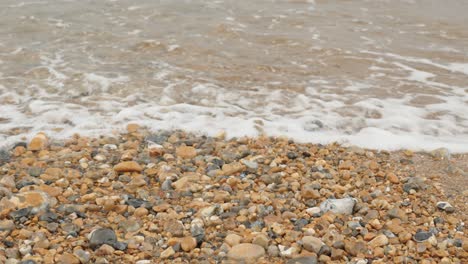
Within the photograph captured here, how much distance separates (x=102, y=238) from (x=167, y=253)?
0.43 metres

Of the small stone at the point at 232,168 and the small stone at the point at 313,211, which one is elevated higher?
the small stone at the point at 313,211

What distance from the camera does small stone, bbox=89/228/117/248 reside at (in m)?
3.19

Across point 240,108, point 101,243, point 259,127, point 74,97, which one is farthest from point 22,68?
point 101,243

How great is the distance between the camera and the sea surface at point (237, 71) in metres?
5.38

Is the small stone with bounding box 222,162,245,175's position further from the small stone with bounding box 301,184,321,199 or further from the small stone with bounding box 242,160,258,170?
the small stone with bounding box 301,184,321,199

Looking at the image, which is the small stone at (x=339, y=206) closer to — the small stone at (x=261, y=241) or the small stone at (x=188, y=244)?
the small stone at (x=261, y=241)

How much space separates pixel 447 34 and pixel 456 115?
4.77m

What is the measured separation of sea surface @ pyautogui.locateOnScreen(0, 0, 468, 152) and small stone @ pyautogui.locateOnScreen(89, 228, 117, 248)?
6.50 ft

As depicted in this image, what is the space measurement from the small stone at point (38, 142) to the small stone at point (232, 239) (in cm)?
229

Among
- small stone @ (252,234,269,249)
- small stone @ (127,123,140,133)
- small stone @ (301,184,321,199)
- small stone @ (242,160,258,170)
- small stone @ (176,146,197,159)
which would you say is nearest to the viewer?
small stone @ (252,234,269,249)

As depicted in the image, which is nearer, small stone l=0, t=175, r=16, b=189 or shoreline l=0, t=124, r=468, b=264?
shoreline l=0, t=124, r=468, b=264

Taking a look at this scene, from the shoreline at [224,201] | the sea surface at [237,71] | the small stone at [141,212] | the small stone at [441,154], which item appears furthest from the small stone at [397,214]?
the small stone at [141,212]

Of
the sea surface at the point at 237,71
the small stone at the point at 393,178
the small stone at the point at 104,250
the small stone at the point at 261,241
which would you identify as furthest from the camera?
the sea surface at the point at 237,71

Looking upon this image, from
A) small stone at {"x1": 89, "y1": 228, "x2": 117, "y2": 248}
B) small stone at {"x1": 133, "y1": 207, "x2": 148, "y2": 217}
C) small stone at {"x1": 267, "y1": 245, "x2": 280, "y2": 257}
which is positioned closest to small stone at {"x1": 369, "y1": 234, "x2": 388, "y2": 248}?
small stone at {"x1": 267, "y1": 245, "x2": 280, "y2": 257}
